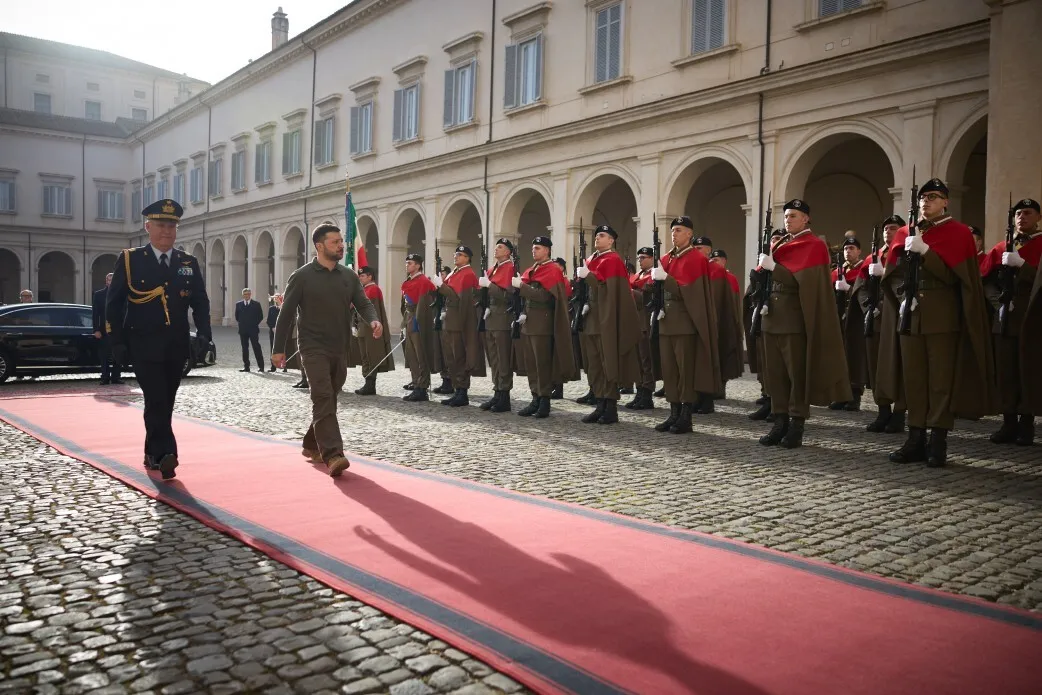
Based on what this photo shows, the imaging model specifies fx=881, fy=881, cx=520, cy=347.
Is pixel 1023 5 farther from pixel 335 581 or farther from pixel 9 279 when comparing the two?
pixel 9 279

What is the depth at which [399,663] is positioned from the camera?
2973 mm

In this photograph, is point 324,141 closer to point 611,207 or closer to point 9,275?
point 611,207

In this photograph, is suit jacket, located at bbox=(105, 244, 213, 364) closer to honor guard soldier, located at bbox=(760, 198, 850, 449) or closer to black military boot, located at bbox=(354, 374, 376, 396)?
honor guard soldier, located at bbox=(760, 198, 850, 449)

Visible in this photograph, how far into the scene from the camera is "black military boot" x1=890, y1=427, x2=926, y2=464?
6930mm

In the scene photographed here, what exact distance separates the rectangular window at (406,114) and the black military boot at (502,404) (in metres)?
17.6

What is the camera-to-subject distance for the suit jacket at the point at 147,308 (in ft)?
20.6

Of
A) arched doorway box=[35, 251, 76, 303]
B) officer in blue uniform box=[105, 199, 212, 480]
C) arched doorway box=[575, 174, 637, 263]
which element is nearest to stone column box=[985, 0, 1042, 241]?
officer in blue uniform box=[105, 199, 212, 480]

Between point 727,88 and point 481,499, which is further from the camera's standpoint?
point 727,88

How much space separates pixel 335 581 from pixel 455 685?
116cm

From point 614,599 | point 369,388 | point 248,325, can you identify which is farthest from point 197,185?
point 614,599

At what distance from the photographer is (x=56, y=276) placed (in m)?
52.3

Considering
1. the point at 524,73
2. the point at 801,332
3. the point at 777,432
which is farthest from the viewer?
the point at 524,73

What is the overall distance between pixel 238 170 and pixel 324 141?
27.2 ft

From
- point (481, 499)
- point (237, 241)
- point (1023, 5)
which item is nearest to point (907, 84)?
point (1023, 5)
